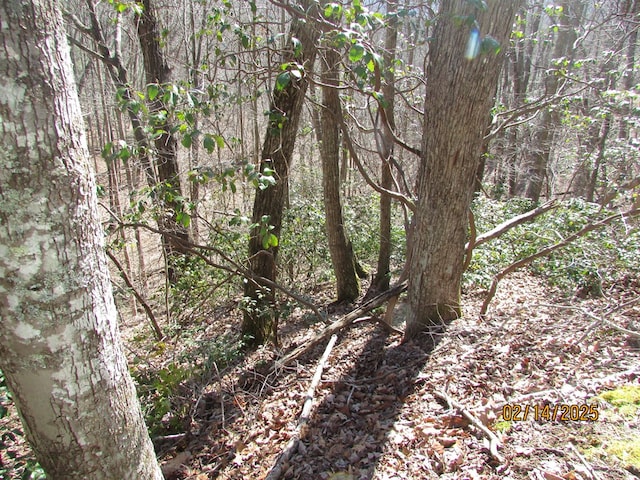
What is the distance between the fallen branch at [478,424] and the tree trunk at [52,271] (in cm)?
220

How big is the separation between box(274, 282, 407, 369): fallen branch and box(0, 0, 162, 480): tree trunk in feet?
8.81

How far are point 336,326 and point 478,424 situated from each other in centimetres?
236

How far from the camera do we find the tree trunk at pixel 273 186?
14.0 ft

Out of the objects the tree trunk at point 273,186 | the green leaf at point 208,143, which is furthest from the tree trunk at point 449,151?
the green leaf at point 208,143

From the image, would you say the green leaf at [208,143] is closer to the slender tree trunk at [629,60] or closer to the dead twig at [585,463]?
the dead twig at [585,463]

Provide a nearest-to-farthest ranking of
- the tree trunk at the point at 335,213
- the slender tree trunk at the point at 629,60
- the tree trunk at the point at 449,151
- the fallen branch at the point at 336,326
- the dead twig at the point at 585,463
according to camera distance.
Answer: the dead twig at the point at 585,463 → the tree trunk at the point at 449,151 → the fallen branch at the point at 336,326 → the slender tree trunk at the point at 629,60 → the tree trunk at the point at 335,213

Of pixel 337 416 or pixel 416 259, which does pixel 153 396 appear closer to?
pixel 337 416

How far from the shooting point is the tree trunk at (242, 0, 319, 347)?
426cm

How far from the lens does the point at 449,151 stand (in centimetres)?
360

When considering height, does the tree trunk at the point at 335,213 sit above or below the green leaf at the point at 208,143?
below

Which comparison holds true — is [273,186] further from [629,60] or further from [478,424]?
[629,60]

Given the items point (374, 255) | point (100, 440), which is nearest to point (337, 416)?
point (100, 440)
